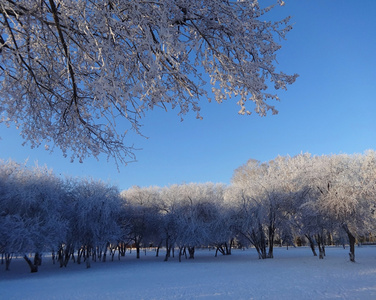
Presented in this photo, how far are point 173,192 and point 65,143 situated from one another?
29.1m

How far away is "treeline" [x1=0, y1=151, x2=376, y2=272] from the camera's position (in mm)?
18547

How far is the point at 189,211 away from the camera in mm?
30344

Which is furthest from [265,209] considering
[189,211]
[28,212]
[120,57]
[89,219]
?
[120,57]

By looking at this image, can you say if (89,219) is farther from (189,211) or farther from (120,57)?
(120,57)

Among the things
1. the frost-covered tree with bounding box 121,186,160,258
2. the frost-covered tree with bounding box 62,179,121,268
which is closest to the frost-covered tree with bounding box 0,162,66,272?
the frost-covered tree with bounding box 62,179,121,268

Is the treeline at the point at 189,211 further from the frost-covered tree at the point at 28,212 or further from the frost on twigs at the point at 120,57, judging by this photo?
the frost on twigs at the point at 120,57

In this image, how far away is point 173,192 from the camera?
1326 inches

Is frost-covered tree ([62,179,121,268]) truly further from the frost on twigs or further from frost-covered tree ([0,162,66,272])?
the frost on twigs

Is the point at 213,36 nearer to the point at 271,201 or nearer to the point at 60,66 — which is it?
the point at 60,66

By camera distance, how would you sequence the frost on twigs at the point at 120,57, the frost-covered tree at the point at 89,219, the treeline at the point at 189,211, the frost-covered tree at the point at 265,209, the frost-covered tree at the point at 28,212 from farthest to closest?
the frost-covered tree at the point at 265,209
the frost-covered tree at the point at 89,219
the treeline at the point at 189,211
the frost-covered tree at the point at 28,212
the frost on twigs at the point at 120,57

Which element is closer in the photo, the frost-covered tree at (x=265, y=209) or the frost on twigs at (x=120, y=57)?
the frost on twigs at (x=120, y=57)

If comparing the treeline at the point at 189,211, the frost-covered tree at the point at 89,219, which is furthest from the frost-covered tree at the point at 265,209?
the frost-covered tree at the point at 89,219

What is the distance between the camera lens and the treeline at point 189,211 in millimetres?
18547

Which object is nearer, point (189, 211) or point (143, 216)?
point (189, 211)
